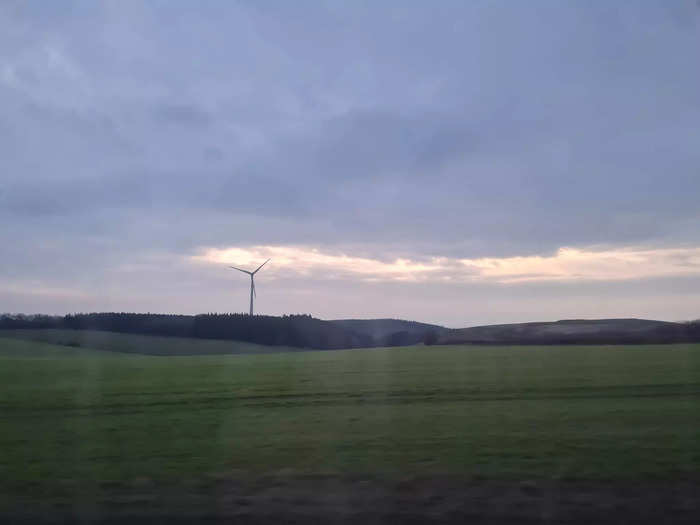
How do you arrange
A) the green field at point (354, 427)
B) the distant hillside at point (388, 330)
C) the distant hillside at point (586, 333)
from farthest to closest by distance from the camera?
the distant hillside at point (388, 330), the distant hillside at point (586, 333), the green field at point (354, 427)

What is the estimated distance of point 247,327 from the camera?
257ft

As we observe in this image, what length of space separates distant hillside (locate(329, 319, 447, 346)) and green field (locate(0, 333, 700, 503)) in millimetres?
43936

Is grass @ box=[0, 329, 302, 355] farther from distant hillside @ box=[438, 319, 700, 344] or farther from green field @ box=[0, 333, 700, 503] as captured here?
green field @ box=[0, 333, 700, 503]

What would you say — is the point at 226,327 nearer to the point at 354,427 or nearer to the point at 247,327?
the point at 247,327

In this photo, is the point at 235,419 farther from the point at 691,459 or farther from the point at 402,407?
the point at 691,459

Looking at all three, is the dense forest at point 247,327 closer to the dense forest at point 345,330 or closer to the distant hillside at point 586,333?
the dense forest at point 345,330

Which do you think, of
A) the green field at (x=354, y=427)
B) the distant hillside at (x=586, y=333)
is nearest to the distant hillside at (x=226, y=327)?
the distant hillside at (x=586, y=333)

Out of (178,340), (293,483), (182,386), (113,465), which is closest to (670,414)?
(293,483)

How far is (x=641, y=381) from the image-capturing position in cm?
1994

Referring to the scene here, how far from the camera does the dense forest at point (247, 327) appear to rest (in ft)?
231

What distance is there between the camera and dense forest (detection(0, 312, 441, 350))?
70500mm

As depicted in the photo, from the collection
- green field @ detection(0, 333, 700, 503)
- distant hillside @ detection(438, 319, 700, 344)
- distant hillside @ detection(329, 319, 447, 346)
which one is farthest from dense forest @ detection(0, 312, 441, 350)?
green field @ detection(0, 333, 700, 503)

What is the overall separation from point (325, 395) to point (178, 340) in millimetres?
60021

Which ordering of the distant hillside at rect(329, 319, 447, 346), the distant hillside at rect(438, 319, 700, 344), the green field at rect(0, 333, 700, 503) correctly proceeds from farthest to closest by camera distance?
the distant hillside at rect(329, 319, 447, 346)
the distant hillside at rect(438, 319, 700, 344)
the green field at rect(0, 333, 700, 503)
